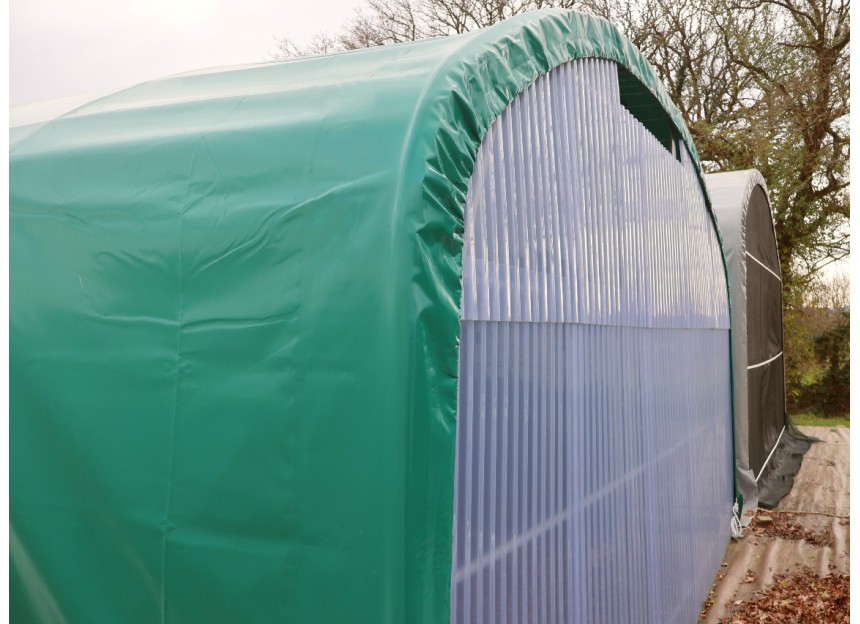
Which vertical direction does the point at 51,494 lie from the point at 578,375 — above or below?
below

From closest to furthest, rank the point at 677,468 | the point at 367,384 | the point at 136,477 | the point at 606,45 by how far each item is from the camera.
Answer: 1. the point at 367,384
2. the point at 136,477
3. the point at 606,45
4. the point at 677,468

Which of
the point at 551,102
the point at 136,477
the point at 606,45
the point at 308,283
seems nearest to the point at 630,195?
the point at 606,45

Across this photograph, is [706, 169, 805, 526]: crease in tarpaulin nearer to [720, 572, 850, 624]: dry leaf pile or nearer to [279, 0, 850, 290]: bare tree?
[720, 572, 850, 624]: dry leaf pile

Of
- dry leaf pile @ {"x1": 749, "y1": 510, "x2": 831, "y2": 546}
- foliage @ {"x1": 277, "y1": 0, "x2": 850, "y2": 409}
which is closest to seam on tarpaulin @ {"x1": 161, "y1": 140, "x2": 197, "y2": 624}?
dry leaf pile @ {"x1": 749, "y1": 510, "x2": 831, "y2": 546}

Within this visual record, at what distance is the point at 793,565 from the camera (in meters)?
6.51

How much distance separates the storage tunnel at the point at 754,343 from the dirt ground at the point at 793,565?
294mm

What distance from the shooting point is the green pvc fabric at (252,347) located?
193cm

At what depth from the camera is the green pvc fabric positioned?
1.93 meters

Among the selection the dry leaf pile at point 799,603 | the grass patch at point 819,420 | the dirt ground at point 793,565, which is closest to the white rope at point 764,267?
the dirt ground at point 793,565

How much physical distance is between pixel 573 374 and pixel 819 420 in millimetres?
15722

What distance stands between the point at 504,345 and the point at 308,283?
2.36 feet

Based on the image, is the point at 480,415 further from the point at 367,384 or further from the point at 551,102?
the point at 551,102

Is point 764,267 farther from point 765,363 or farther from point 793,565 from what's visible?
point 793,565

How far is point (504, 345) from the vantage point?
248cm
